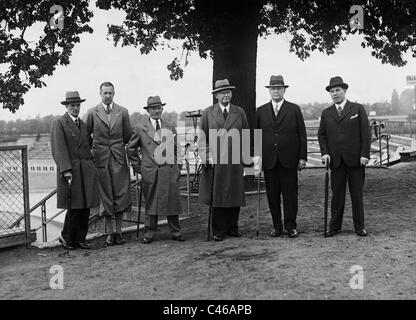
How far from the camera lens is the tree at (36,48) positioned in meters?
11.6

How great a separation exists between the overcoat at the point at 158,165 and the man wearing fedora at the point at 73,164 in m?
0.64

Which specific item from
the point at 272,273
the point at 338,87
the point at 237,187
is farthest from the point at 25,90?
the point at 272,273

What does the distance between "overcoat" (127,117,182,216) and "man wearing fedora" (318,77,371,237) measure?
209 cm

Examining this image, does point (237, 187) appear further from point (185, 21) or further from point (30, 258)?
point (185, 21)

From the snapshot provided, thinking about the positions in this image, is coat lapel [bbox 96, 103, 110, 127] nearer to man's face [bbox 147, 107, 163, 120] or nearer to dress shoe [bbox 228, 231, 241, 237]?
man's face [bbox 147, 107, 163, 120]

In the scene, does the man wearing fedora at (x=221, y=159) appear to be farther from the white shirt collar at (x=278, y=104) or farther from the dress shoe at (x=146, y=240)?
the dress shoe at (x=146, y=240)

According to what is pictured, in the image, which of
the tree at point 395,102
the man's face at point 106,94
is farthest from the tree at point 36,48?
the tree at point 395,102

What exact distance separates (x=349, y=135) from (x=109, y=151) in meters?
3.26

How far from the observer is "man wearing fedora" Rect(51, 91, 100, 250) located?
6965 mm

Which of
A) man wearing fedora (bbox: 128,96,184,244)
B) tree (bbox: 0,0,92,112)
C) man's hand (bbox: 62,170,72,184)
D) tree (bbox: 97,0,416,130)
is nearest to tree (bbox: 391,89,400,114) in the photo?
tree (bbox: 97,0,416,130)

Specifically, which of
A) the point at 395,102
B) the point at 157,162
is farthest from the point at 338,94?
the point at 395,102

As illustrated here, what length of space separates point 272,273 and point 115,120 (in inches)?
128

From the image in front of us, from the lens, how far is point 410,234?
690cm
